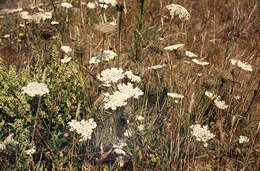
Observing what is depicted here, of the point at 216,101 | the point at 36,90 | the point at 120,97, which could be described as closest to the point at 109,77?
the point at 120,97

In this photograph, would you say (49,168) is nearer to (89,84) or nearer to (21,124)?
(21,124)

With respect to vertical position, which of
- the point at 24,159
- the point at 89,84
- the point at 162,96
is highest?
the point at 89,84

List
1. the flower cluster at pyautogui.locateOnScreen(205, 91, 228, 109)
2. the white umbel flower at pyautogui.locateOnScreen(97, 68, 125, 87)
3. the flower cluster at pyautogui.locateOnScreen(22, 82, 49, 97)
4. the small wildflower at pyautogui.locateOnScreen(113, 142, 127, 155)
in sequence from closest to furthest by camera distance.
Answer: the flower cluster at pyautogui.locateOnScreen(22, 82, 49, 97) → the small wildflower at pyautogui.locateOnScreen(113, 142, 127, 155) → the white umbel flower at pyautogui.locateOnScreen(97, 68, 125, 87) → the flower cluster at pyautogui.locateOnScreen(205, 91, 228, 109)

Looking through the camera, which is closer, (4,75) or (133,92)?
(133,92)

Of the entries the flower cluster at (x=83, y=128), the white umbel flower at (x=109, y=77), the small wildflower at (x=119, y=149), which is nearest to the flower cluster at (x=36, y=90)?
the flower cluster at (x=83, y=128)

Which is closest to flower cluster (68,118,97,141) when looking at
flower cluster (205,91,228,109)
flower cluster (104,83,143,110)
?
flower cluster (104,83,143,110)

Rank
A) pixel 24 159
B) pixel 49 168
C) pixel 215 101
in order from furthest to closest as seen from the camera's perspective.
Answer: pixel 215 101, pixel 49 168, pixel 24 159

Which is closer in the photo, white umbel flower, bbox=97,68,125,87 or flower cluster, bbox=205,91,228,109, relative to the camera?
white umbel flower, bbox=97,68,125,87

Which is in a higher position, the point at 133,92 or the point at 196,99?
the point at 133,92

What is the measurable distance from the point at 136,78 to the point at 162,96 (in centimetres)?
69

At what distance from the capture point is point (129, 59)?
3174 mm

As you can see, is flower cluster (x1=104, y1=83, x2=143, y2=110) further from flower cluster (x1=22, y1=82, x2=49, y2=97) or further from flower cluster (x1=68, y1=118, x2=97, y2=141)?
flower cluster (x1=22, y1=82, x2=49, y2=97)

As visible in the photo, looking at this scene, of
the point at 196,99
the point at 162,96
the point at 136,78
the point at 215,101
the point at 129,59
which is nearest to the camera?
the point at 136,78

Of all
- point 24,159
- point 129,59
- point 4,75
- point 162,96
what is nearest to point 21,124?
point 24,159
